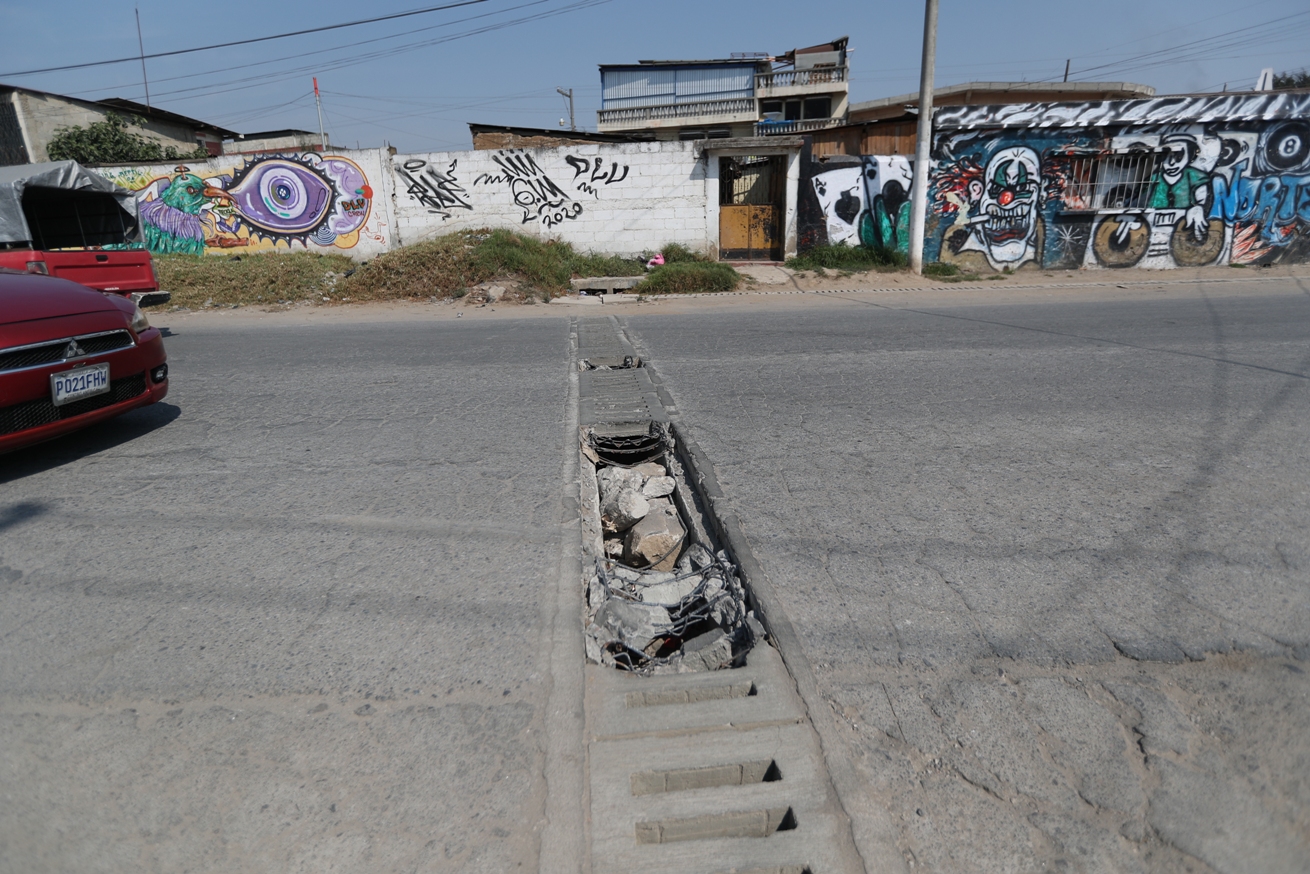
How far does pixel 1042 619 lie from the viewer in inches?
112

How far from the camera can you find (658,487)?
458cm

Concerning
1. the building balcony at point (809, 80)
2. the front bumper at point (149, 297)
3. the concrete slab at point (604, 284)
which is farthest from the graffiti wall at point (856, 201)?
the building balcony at point (809, 80)

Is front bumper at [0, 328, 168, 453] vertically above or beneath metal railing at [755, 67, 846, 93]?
beneath

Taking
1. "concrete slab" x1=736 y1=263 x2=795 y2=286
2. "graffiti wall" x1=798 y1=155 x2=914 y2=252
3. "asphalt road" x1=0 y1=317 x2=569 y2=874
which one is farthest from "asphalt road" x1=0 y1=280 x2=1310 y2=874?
"graffiti wall" x1=798 y1=155 x2=914 y2=252

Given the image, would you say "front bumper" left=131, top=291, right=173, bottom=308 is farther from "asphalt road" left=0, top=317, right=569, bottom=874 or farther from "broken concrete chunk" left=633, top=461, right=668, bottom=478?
"broken concrete chunk" left=633, top=461, right=668, bottom=478

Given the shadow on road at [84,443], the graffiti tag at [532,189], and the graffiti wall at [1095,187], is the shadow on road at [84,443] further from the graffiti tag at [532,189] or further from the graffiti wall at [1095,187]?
the graffiti wall at [1095,187]

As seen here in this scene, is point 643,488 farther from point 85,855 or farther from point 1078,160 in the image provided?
point 1078,160

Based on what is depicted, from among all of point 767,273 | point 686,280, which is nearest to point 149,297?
point 686,280

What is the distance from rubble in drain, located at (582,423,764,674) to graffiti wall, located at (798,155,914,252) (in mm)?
12897

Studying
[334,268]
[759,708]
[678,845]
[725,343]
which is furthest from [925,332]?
[334,268]

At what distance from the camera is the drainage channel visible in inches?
75.7

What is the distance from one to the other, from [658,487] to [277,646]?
2.33 m

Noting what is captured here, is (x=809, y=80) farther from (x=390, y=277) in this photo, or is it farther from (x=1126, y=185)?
(x=390, y=277)

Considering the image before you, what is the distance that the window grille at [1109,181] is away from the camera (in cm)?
1591
